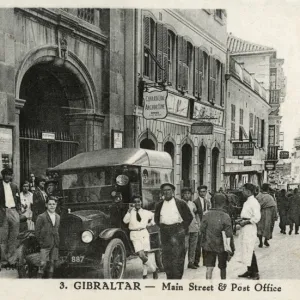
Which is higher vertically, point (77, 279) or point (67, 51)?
point (67, 51)

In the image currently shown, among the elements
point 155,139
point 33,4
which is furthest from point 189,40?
point 33,4

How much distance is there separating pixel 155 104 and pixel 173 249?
3.24 meters

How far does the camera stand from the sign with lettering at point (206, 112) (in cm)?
1037

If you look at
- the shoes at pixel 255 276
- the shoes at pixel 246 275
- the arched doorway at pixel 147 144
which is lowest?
the shoes at pixel 255 276

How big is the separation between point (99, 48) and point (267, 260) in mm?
4138

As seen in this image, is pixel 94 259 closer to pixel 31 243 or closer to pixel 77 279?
pixel 77 279

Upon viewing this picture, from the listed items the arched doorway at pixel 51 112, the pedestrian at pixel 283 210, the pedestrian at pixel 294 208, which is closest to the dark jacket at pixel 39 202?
the arched doorway at pixel 51 112

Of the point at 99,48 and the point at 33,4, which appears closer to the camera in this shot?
the point at 33,4

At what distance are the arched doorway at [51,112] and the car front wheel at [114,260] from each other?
2.67m

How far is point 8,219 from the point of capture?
5.26m

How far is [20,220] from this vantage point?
5688 mm

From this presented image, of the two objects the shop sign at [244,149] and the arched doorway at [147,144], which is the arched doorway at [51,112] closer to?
the arched doorway at [147,144]

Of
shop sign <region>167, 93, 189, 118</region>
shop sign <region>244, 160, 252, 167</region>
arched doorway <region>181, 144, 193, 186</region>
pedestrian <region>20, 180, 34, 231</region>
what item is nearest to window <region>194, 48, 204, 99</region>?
shop sign <region>167, 93, 189, 118</region>

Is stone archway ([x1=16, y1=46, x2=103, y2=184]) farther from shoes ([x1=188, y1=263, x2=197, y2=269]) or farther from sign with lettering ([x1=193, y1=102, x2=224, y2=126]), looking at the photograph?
sign with lettering ([x1=193, y1=102, x2=224, y2=126])
